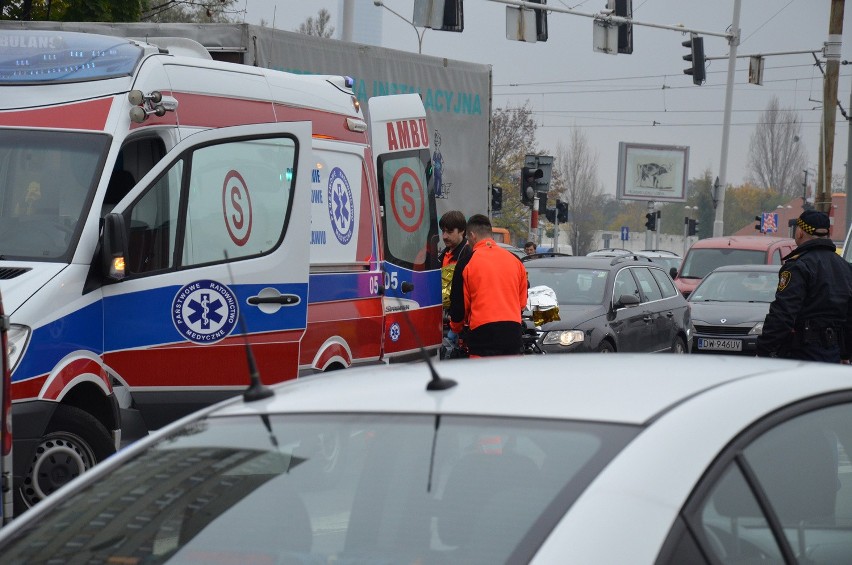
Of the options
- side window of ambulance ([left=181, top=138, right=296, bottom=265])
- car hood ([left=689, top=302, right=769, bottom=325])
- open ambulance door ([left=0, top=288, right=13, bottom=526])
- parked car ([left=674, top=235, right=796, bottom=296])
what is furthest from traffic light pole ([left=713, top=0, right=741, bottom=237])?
open ambulance door ([left=0, top=288, right=13, bottom=526])

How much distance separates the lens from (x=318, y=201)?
9.09 m

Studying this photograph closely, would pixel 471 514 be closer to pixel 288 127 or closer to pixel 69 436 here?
pixel 69 436

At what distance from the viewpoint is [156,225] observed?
298 inches

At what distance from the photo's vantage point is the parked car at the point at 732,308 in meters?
18.3

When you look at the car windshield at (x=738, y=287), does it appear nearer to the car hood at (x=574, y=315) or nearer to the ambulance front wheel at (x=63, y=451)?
the car hood at (x=574, y=315)

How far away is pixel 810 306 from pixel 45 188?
4.76 metres

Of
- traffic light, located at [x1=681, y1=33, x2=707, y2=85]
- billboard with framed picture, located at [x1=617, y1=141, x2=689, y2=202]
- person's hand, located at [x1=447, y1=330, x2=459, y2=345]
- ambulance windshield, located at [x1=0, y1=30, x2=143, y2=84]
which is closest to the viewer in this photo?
ambulance windshield, located at [x1=0, y1=30, x2=143, y2=84]

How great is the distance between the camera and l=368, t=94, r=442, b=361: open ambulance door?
10.2 metres

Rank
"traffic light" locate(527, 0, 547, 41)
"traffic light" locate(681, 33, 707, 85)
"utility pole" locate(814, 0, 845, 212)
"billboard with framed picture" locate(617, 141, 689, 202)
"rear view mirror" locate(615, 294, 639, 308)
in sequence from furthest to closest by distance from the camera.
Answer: "billboard with framed picture" locate(617, 141, 689, 202), "traffic light" locate(681, 33, 707, 85), "utility pole" locate(814, 0, 845, 212), "traffic light" locate(527, 0, 547, 41), "rear view mirror" locate(615, 294, 639, 308)

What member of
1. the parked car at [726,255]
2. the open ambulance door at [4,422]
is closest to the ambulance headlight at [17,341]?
the open ambulance door at [4,422]

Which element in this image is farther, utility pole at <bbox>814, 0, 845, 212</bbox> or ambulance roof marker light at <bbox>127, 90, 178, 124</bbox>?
utility pole at <bbox>814, 0, 845, 212</bbox>

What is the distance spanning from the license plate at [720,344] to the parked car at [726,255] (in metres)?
6.07

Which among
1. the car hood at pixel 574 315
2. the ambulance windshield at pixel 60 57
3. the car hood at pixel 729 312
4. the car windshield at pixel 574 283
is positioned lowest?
the car hood at pixel 729 312

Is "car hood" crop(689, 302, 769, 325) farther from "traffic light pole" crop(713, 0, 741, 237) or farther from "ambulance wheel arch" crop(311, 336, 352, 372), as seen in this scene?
"traffic light pole" crop(713, 0, 741, 237)
